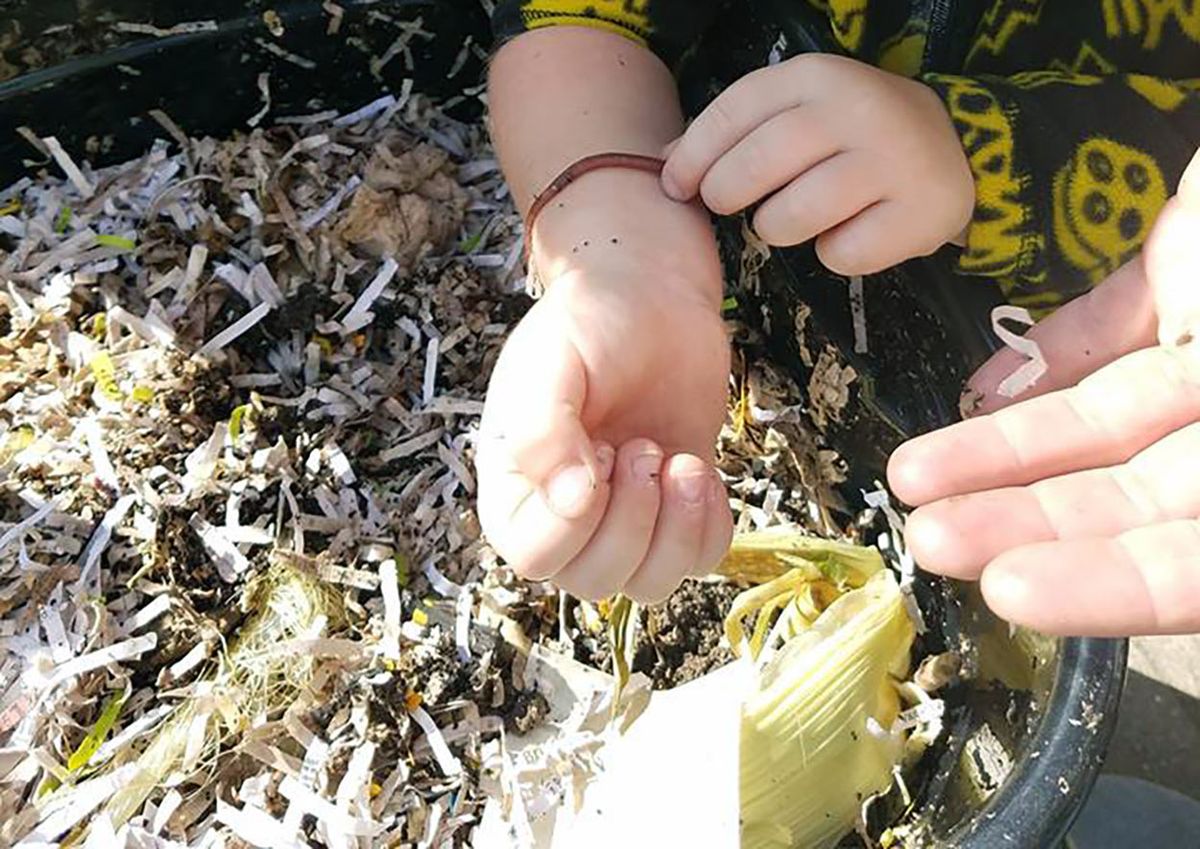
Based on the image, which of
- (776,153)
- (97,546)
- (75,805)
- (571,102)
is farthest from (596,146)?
(75,805)

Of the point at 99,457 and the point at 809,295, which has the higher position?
the point at 809,295

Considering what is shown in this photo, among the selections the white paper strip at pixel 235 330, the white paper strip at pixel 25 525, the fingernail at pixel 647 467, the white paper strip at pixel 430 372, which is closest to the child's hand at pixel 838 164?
the fingernail at pixel 647 467

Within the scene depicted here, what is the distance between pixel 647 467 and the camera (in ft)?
2.33

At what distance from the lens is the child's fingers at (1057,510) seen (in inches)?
26.8

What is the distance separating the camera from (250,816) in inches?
36.3

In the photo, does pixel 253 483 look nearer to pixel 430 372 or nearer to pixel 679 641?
pixel 430 372

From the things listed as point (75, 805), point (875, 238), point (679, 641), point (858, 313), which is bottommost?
point (75, 805)

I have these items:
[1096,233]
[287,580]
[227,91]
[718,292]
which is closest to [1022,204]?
[1096,233]

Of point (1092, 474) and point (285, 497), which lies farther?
point (285, 497)

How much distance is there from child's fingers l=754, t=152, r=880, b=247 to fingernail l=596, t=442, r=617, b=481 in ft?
0.72

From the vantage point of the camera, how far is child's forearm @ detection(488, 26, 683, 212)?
98 centimetres

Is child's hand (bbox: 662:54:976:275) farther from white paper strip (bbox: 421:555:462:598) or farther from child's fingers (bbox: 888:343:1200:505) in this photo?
white paper strip (bbox: 421:555:462:598)

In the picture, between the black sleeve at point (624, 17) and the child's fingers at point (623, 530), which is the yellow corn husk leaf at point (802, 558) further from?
the black sleeve at point (624, 17)

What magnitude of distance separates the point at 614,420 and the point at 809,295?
305 millimetres
